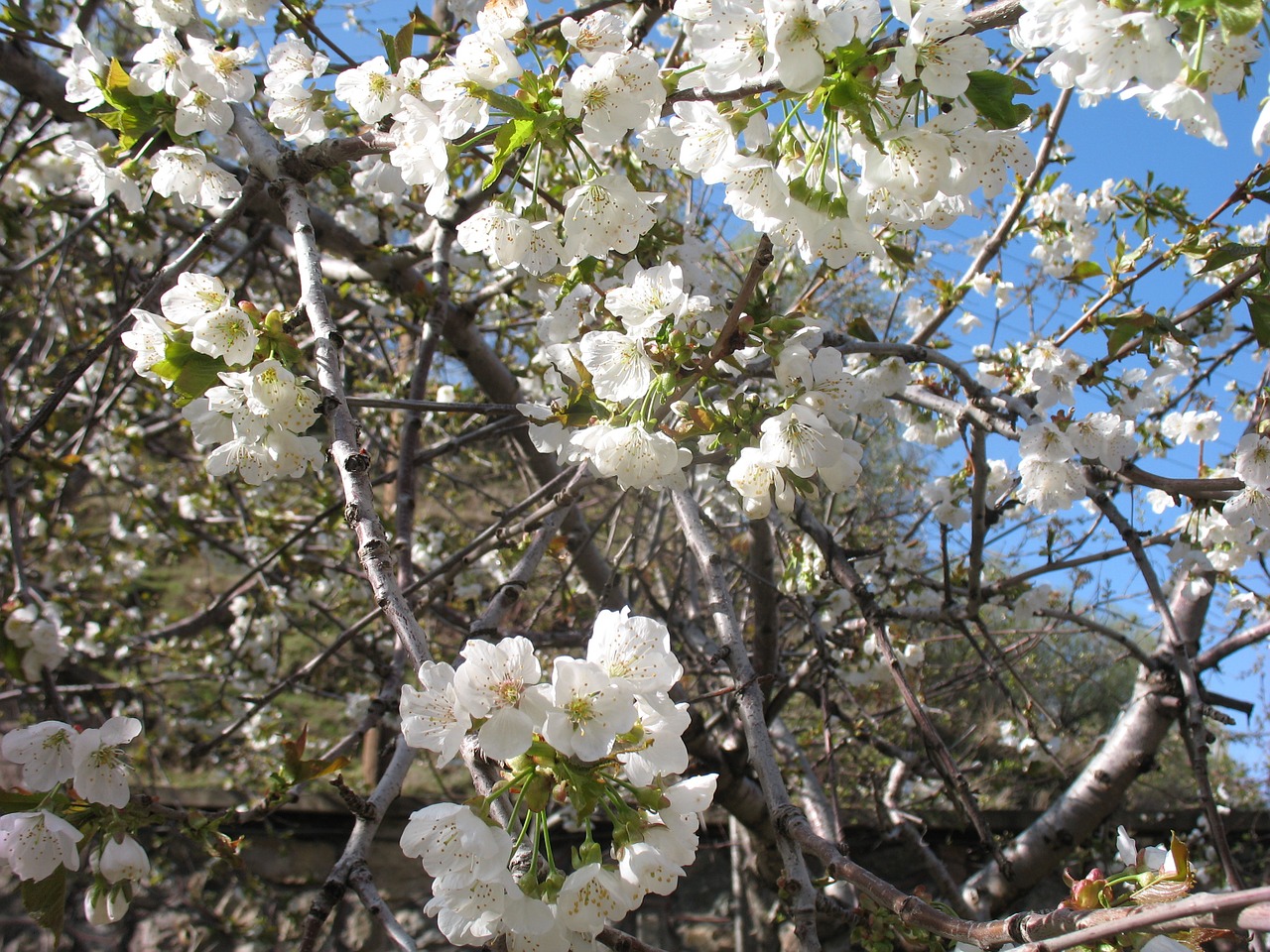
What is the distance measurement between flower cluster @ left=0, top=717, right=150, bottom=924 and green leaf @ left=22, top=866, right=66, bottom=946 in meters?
A: 0.01

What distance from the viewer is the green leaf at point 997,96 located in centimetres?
106

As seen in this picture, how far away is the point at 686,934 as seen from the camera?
4195 mm

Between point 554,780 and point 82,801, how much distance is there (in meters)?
0.92

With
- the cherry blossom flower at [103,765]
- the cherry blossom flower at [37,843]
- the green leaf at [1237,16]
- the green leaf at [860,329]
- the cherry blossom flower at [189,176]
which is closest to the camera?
the green leaf at [1237,16]

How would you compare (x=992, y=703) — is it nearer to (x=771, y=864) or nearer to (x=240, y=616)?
(x=771, y=864)

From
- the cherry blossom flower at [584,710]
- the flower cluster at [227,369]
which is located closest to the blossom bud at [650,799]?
the cherry blossom flower at [584,710]

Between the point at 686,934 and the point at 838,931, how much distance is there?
104 centimetres

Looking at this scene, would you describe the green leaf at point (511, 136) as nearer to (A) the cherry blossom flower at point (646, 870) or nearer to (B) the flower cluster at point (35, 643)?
(A) the cherry blossom flower at point (646, 870)

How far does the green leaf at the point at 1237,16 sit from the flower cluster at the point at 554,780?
95cm

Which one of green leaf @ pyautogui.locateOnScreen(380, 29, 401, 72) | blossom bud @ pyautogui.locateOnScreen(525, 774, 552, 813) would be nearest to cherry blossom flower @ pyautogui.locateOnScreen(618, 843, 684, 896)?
blossom bud @ pyautogui.locateOnScreen(525, 774, 552, 813)

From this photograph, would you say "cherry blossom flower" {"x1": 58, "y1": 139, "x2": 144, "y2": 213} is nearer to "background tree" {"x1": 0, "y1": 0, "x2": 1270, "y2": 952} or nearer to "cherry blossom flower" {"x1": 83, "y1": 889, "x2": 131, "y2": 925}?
"background tree" {"x1": 0, "y1": 0, "x2": 1270, "y2": 952}

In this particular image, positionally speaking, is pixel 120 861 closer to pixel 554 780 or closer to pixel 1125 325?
pixel 554 780

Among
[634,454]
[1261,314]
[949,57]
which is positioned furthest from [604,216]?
[1261,314]

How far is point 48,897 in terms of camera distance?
124 centimetres
